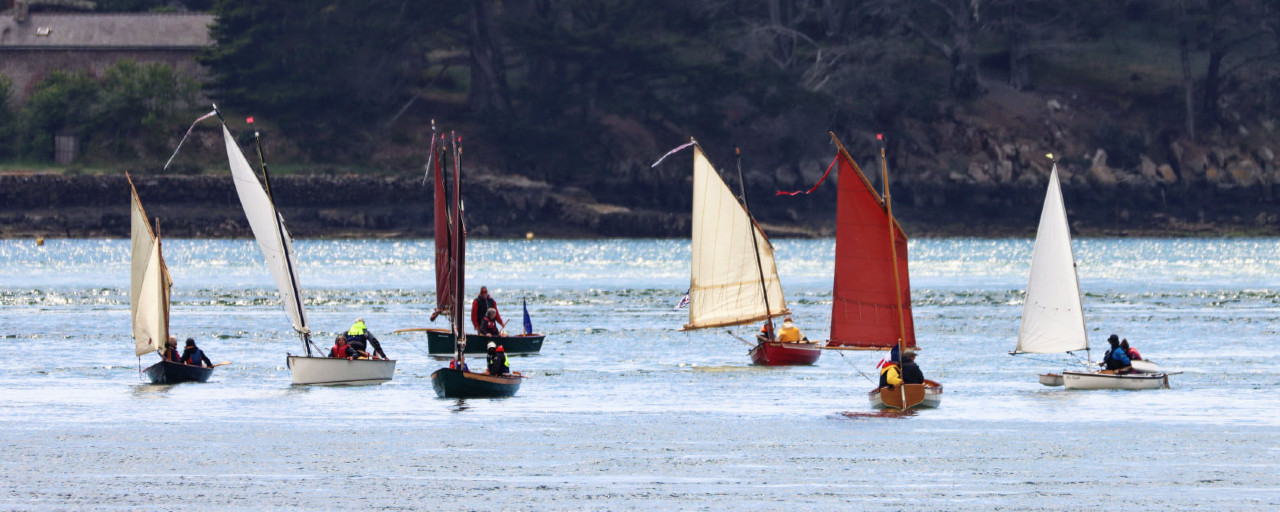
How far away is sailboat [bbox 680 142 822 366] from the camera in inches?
2491

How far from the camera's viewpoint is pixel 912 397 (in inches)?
1939

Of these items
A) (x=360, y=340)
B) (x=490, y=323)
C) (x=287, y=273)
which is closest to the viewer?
(x=287, y=273)

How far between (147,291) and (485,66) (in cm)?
11582

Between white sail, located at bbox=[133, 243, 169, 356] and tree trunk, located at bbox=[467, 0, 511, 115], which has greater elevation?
tree trunk, located at bbox=[467, 0, 511, 115]

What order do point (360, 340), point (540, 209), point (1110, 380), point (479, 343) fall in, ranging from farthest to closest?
point (540, 209)
point (479, 343)
point (360, 340)
point (1110, 380)

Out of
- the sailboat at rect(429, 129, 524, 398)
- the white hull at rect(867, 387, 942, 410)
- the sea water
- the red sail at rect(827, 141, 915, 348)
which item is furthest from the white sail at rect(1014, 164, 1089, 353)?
the sailboat at rect(429, 129, 524, 398)

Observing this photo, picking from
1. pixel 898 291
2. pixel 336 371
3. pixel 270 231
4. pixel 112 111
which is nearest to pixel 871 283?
pixel 898 291

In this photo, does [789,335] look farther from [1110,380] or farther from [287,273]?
[287,273]

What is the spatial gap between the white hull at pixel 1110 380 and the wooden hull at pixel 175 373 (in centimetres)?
2315

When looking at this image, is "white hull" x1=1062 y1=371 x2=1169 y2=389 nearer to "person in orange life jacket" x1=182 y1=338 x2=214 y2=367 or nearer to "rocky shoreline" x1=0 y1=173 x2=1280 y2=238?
"person in orange life jacket" x1=182 y1=338 x2=214 y2=367

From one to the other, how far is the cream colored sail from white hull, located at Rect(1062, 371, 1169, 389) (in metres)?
24.2

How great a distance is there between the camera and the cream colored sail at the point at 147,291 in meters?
56.4

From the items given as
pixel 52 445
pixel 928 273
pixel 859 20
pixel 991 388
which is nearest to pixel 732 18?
pixel 859 20

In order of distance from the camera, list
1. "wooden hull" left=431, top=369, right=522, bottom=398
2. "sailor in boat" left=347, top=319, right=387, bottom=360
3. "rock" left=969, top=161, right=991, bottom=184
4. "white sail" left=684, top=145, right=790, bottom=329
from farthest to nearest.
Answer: "rock" left=969, top=161, right=991, bottom=184 → "white sail" left=684, top=145, right=790, bottom=329 → "sailor in boat" left=347, top=319, right=387, bottom=360 → "wooden hull" left=431, top=369, right=522, bottom=398
